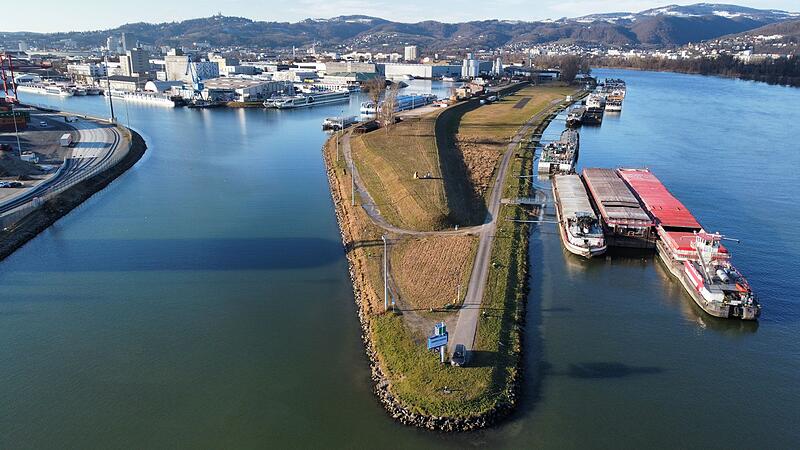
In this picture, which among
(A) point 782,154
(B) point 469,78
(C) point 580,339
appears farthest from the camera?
(B) point 469,78

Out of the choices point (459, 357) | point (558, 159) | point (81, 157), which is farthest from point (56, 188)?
point (558, 159)

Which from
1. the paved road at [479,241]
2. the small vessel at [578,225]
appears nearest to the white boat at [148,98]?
the paved road at [479,241]

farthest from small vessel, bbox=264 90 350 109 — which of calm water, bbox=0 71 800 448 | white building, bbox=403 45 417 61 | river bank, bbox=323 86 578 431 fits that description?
white building, bbox=403 45 417 61

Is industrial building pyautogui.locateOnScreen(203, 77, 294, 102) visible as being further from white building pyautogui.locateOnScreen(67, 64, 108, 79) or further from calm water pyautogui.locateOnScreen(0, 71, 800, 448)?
calm water pyautogui.locateOnScreen(0, 71, 800, 448)

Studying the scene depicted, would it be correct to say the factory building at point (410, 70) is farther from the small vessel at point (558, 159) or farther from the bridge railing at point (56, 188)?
the small vessel at point (558, 159)

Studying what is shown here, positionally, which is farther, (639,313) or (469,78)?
(469,78)

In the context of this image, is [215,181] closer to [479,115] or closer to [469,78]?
[479,115]

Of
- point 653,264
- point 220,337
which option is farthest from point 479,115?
point 220,337
